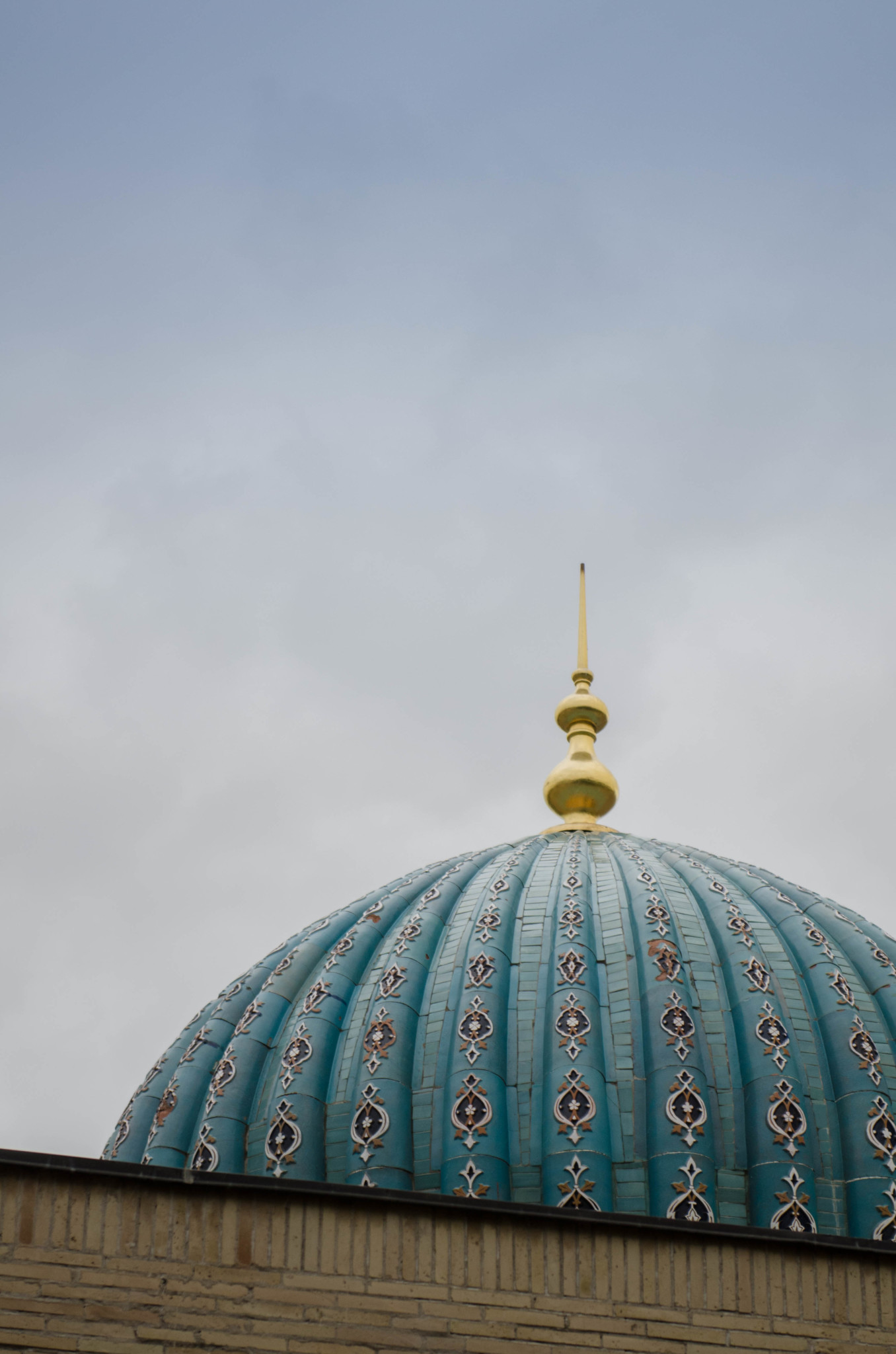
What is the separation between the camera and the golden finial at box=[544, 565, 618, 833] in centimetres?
1802

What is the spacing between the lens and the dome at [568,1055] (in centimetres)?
1226

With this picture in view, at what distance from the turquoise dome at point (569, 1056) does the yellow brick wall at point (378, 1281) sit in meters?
3.05

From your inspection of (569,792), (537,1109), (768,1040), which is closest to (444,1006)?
(537,1109)

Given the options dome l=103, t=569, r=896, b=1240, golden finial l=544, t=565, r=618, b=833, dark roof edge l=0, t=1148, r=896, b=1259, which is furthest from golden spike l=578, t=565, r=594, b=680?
dark roof edge l=0, t=1148, r=896, b=1259

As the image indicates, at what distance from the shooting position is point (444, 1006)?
1362 centimetres

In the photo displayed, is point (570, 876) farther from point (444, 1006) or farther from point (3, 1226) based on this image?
point (3, 1226)

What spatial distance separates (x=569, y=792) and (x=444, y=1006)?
4815mm

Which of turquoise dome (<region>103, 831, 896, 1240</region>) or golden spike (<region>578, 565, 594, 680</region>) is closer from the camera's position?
turquoise dome (<region>103, 831, 896, 1240</region>)

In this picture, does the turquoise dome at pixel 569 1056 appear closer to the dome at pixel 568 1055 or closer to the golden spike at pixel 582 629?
the dome at pixel 568 1055

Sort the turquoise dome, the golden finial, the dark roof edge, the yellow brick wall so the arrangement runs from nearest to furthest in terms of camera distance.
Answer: the yellow brick wall < the dark roof edge < the turquoise dome < the golden finial

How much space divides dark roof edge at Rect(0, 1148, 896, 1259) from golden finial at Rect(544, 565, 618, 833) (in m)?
8.61

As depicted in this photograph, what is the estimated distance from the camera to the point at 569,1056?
12883 millimetres

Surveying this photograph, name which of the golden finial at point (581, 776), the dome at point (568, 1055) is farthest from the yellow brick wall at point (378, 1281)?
the golden finial at point (581, 776)

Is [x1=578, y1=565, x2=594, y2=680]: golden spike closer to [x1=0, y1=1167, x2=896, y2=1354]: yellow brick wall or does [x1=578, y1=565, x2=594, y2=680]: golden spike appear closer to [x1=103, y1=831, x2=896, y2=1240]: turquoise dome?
[x1=103, y1=831, x2=896, y2=1240]: turquoise dome
